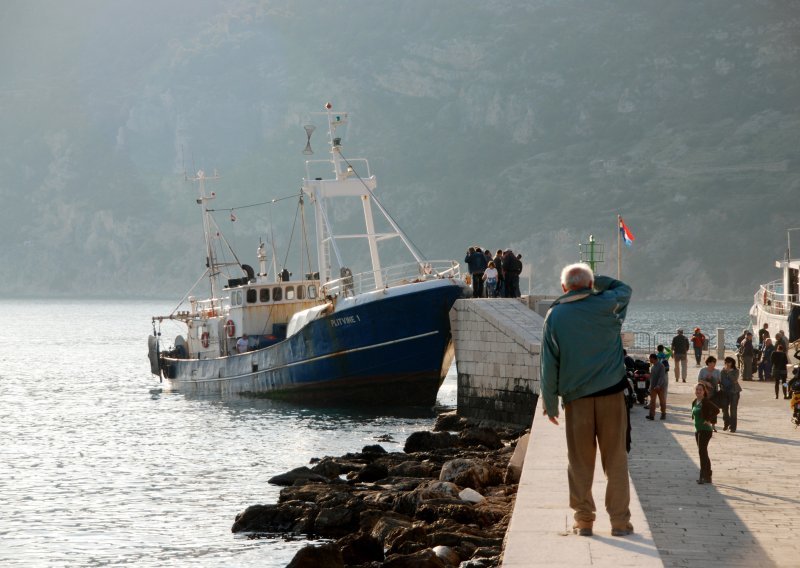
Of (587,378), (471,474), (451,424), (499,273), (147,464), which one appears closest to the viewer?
(587,378)

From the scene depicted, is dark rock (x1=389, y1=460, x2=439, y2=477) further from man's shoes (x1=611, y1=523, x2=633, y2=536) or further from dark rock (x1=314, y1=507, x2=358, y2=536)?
man's shoes (x1=611, y1=523, x2=633, y2=536)

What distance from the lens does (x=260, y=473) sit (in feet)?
80.4

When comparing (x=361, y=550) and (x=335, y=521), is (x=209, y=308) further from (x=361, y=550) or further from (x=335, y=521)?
(x=361, y=550)

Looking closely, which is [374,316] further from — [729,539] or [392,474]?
[729,539]

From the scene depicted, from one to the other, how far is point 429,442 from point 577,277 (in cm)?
1534

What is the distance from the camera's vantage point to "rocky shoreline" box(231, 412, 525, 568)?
12656 millimetres

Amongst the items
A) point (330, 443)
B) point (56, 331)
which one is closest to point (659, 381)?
point (330, 443)

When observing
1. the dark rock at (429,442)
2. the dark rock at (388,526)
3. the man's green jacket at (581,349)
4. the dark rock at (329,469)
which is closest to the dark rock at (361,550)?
the dark rock at (388,526)

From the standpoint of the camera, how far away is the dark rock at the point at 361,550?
13.3 metres

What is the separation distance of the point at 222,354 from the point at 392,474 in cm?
2260

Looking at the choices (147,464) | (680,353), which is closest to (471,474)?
(147,464)

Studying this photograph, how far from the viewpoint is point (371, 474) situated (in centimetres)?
2038

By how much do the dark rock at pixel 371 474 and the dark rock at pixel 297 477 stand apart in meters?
0.63

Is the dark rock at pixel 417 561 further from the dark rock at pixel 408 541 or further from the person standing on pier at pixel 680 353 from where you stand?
the person standing on pier at pixel 680 353
